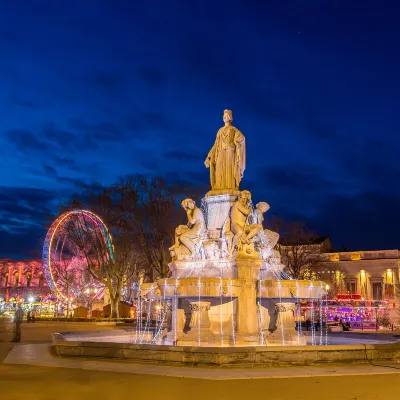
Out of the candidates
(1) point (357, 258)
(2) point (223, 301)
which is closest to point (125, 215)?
(2) point (223, 301)

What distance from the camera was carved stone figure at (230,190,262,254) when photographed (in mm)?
17000

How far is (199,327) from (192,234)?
3.33 m

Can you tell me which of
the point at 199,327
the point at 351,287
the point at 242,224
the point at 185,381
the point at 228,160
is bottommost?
the point at 185,381

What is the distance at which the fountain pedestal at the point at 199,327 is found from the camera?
15.9 metres

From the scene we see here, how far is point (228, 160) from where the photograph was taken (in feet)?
63.8

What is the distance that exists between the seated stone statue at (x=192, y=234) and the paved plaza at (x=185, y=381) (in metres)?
5.53

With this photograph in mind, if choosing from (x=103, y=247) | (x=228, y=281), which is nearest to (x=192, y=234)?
(x=228, y=281)

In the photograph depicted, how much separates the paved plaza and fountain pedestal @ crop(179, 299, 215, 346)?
3.26 m

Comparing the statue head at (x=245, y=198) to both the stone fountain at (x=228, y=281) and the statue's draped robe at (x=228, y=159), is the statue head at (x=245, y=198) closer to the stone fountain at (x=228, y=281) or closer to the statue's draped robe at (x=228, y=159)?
the stone fountain at (x=228, y=281)

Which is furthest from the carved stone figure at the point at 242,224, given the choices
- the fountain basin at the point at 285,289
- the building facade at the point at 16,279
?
the building facade at the point at 16,279

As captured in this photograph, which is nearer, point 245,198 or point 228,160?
point 245,198

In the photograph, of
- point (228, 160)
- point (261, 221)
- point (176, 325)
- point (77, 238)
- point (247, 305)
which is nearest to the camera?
point (247, 305)

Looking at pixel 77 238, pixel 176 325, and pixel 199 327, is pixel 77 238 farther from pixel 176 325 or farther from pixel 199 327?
pixel 199 327

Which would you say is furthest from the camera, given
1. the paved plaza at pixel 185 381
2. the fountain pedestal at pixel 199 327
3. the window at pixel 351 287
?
the window at pixel 351 287
